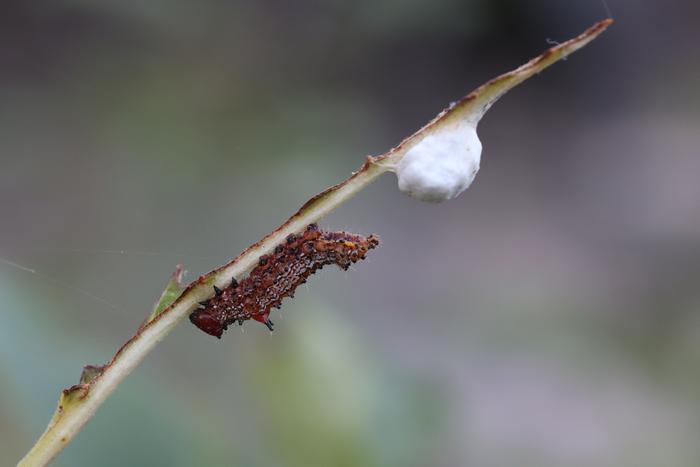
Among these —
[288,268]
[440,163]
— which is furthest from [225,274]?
[288,268]

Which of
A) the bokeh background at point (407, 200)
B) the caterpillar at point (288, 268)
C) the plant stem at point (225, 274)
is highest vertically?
the bokeh background at point (407, 200)

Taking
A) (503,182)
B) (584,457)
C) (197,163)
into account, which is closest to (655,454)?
(584,457)

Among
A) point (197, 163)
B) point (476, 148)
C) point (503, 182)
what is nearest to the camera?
point (476, 148)

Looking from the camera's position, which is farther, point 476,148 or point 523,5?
point 523,5

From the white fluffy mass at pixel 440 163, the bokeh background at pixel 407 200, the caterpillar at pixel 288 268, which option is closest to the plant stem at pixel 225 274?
the white fluffy mass at pixel 440 163

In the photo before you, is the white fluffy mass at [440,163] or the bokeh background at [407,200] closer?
the white fluffy mass at [440,163]

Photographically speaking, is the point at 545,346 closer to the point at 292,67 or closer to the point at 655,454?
the point at 655,454

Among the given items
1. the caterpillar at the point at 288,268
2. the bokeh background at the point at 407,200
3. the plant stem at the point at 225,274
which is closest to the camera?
the plant stem at the point at 225,274

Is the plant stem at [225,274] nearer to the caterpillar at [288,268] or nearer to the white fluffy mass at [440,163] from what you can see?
the white fluffy mass at [440,163]
